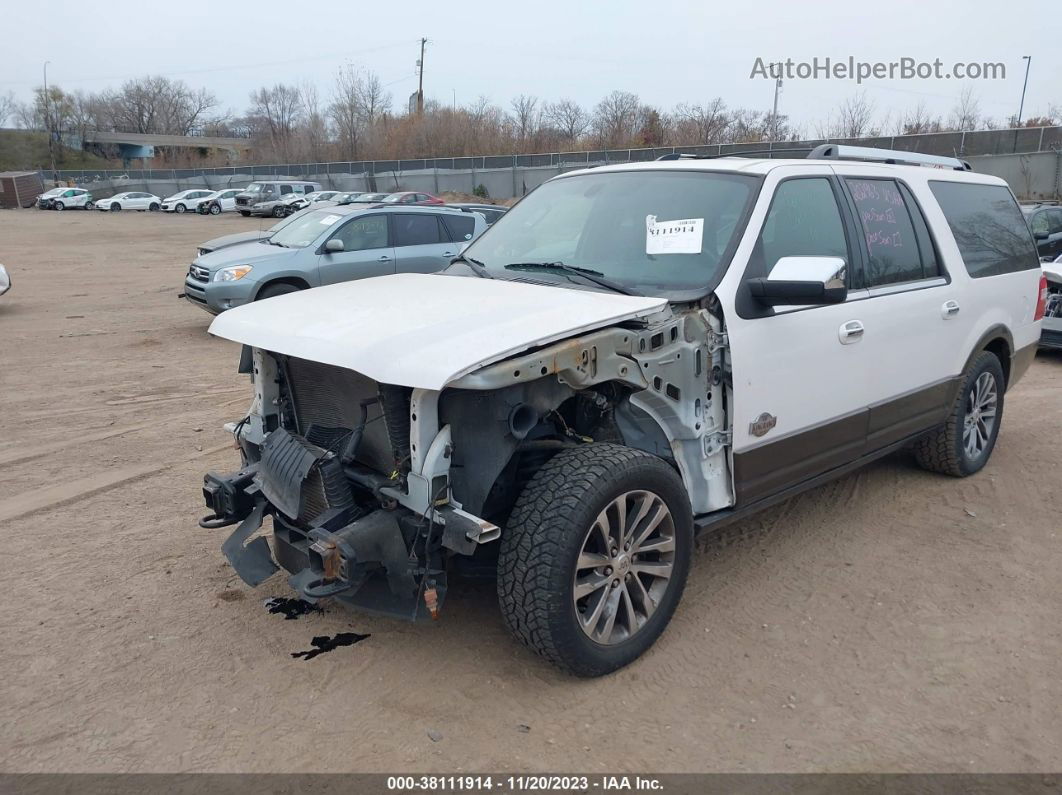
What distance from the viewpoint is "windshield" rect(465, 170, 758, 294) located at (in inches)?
145

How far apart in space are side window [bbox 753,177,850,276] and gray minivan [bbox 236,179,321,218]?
3781 centimetres

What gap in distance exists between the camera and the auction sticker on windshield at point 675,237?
3.71 meters

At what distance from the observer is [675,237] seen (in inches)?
148

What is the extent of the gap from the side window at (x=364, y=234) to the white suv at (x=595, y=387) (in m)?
6.60

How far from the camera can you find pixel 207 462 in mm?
5688

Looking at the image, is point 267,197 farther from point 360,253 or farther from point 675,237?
point 675,237

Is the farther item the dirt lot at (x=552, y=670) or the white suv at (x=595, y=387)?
the white suv at (x=595, y=387)

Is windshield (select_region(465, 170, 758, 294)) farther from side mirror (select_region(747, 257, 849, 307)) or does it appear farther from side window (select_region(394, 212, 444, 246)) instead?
side window (select_region(394, 212, 444, 246))

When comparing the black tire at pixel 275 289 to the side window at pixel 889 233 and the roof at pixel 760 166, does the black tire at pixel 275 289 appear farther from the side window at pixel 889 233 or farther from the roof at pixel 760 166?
the side window at pixel 889 233

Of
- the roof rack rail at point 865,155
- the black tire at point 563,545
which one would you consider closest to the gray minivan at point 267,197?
the roof rack rail at point 865,155

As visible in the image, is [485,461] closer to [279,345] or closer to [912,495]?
[279,345]

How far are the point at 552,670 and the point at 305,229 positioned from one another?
9.13m

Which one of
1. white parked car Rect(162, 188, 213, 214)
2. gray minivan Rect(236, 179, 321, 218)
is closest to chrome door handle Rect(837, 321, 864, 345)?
gray minivan Rect(236, 179, 321, 218)

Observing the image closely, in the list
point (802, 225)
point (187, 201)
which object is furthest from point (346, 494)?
point (187, 201)
